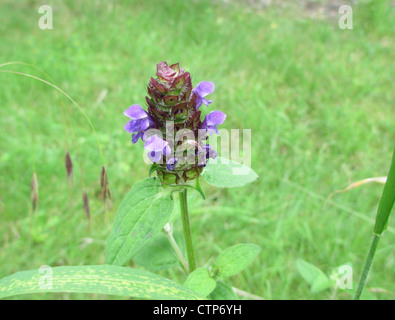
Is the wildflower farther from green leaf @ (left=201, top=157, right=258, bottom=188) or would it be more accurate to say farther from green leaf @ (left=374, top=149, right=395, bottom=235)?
green leaf @ (left=374, top=149, right=395, bottom=235)

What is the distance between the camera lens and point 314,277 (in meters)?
1.52

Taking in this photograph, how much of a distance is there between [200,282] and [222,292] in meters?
0.12

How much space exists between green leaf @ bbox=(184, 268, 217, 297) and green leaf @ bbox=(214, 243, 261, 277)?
0.10 meters

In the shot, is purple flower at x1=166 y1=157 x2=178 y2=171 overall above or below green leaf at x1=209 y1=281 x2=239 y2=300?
above

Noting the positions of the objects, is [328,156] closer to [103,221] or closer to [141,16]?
[103,221]

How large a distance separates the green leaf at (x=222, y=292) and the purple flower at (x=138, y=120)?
57cm

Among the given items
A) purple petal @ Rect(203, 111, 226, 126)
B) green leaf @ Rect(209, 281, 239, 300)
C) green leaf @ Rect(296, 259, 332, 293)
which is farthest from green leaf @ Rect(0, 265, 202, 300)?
green leaf @ Rect(296, 259, 332, 293)

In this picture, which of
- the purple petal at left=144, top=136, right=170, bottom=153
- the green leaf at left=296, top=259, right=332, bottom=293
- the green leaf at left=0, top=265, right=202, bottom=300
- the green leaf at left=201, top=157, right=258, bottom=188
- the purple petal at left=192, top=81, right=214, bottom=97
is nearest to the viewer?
the green leaf at left=0, top=265, right=202, bottom=300

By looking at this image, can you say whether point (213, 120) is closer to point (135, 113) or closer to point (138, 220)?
point (135, 113)

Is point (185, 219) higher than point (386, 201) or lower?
lower

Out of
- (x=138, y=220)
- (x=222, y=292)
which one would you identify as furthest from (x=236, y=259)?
(x=138, y=220)

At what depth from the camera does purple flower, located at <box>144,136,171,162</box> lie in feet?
3.03
